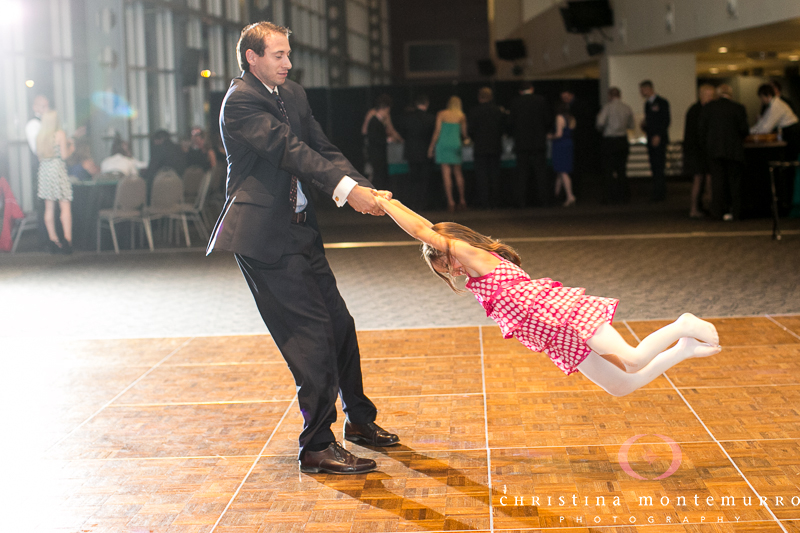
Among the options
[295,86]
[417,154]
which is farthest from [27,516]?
[417,154]

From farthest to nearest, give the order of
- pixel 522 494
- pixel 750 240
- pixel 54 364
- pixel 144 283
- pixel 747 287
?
pixel 750 240 < pixel 144 283 < pixel 747 287 < pixel 54 364 < pixel 522 494

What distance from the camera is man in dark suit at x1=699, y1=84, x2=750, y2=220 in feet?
29.0

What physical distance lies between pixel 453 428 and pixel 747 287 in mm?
3233

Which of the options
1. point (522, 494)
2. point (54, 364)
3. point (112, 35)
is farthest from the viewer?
point (112, 35)

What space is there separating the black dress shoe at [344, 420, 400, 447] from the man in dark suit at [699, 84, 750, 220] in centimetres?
707

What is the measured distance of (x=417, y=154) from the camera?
39.5 feet

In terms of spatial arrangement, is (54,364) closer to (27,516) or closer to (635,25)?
(27,516)

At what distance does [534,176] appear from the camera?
39.9 ft

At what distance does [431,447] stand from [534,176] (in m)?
9.63

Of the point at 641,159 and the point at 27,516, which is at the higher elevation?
the point at 641,159

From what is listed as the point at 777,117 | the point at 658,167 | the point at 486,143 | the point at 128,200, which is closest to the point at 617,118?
the point at 658,167

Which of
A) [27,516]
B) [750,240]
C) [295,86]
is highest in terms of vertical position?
[295,86]

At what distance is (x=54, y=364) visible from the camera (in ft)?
14.2

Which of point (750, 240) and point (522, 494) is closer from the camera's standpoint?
point (522, 494)
